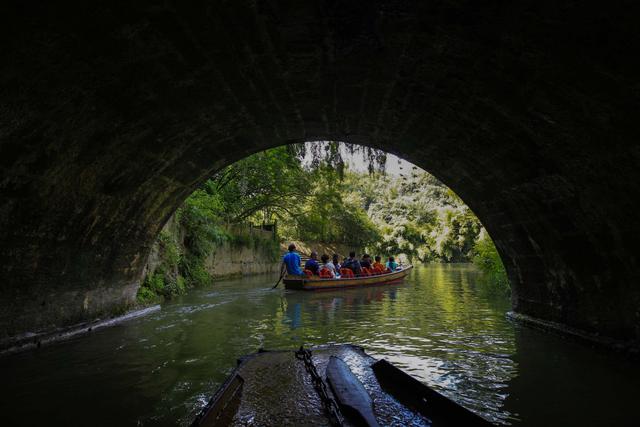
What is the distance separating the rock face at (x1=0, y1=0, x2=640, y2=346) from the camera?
3297mm

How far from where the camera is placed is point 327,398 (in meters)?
3.34

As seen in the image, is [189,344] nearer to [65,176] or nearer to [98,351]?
[98,351]

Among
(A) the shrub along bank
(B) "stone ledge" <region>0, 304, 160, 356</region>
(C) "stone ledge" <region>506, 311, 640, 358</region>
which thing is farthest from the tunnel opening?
(C) "stone ledge" <region>506, 311, 640, 358</region>

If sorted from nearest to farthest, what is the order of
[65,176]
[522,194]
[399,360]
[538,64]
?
[538,64] < [65,176] < [399,360] < [522,194]

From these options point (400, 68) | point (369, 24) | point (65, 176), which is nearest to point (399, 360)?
point (400, 68)

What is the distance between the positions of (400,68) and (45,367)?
564cm

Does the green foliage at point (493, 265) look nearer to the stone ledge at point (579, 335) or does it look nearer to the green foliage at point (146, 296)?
the stone ledge at point (579, 335)

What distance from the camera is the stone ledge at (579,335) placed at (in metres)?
5.14

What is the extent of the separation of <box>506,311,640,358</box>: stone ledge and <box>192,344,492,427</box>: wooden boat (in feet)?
10.8

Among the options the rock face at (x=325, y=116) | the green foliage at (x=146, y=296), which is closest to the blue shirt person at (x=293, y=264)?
the green foliage at (x=146, y=296)

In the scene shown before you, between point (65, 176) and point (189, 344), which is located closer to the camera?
point (65, 176)

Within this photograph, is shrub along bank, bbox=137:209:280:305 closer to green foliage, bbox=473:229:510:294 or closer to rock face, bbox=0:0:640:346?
rock face, bbox=0:0:640:346

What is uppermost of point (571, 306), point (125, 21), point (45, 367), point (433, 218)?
point (433, 218)

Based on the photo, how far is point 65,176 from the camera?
16.7 feet
